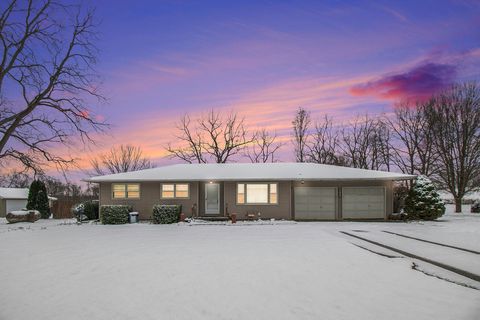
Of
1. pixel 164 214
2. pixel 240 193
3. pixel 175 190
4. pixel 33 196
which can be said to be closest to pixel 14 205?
pixel 33 196

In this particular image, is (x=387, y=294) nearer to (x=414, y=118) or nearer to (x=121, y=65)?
(x=121, y=65)

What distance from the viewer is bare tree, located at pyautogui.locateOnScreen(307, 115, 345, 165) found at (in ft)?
145

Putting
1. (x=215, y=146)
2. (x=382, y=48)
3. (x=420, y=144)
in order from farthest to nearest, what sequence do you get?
(x=215, y=146), (x=420, y=144), (x=382, y=48)

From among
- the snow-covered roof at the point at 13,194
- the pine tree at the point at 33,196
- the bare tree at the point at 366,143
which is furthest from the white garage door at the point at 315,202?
the snow-covered roof at the point at 13,194

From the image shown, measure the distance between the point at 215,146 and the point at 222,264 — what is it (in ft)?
118

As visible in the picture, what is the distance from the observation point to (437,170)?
34.4 meters

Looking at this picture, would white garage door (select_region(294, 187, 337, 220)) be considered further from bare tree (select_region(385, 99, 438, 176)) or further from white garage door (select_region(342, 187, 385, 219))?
bare tree (select_region(385, 99, 438, 176))

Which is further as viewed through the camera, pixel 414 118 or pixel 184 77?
pixel 414 118

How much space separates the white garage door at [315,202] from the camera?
23.3m

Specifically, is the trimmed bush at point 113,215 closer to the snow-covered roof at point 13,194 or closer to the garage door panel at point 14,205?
the snow-covered roof at point 13,194

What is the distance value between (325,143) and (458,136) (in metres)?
15.6

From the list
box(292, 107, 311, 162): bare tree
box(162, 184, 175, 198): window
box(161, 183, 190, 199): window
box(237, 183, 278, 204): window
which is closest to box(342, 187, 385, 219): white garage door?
box(237, 183, 278, 204): window

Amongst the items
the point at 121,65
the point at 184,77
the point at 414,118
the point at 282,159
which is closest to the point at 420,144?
the point at 414,118

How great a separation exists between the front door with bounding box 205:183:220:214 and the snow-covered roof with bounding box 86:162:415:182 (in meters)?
0.80
